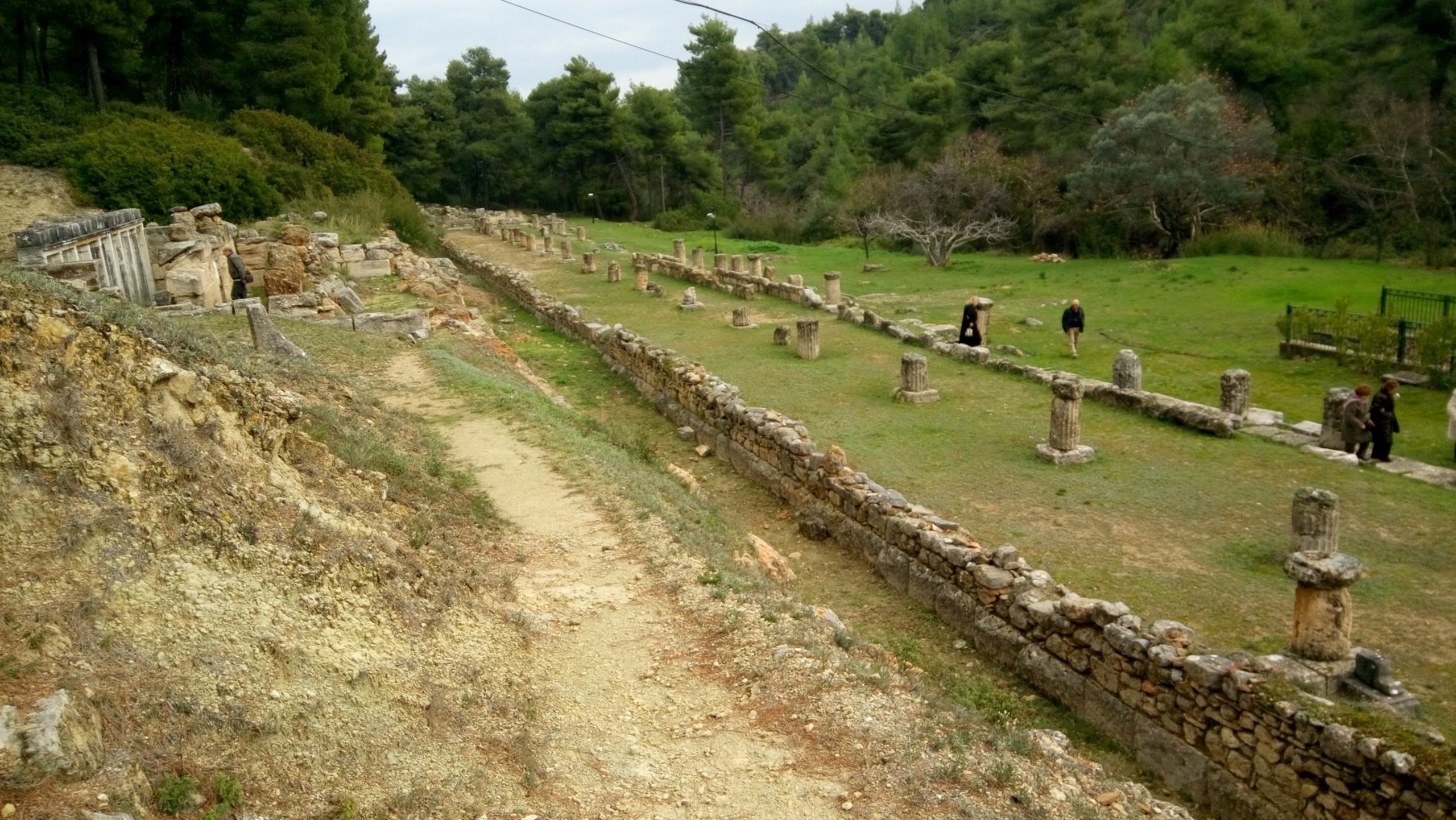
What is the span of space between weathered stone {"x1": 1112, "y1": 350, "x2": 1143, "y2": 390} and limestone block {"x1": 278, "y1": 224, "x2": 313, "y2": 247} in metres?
19.7

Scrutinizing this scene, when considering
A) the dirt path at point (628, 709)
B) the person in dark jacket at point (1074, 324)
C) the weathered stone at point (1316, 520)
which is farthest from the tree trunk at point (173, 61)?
the weathered stone at point (1316, 520)

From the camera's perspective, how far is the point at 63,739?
13.1 ft

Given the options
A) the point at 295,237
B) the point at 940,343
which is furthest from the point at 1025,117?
the point at 295,237

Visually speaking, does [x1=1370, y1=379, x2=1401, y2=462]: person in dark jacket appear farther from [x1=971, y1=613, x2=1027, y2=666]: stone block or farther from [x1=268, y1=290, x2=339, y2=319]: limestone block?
[x1=268, y1=290, x2=339, y2=319]: limestone block

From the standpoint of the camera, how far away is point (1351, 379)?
1816 cm

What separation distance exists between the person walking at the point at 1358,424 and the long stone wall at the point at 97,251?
17249mm

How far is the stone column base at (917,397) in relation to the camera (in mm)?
16969

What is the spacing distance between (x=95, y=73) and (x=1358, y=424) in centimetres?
3763

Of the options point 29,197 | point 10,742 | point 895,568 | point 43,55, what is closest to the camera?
point 10,742

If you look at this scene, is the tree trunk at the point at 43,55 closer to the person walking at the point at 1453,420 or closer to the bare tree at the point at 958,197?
the bare tree at the point at 958,197

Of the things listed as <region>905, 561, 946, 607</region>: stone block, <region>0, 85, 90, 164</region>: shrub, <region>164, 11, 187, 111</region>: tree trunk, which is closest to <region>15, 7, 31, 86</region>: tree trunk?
<region>0, 85, 90, 164</region>: shrub

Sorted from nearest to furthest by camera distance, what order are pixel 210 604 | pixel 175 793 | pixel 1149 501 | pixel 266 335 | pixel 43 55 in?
pixel 175 793 < pixel 210 604 < pixel 1149 501 < pixel 266 335 < pixel 43 55

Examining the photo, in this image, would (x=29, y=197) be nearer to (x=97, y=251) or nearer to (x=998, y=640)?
(x=97, y=251)

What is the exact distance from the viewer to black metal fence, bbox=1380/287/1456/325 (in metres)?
20.0
